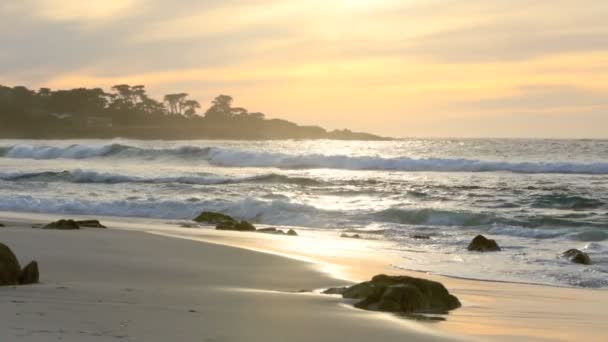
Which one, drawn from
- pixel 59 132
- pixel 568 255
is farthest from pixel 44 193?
pixel 59 132

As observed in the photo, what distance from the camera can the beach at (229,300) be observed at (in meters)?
5.46

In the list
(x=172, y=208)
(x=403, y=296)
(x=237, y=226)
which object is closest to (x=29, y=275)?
(x=403, y=296)

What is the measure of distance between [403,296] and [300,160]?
34058 mm

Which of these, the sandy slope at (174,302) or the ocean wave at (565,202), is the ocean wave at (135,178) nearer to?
the ocean wave at (565,202)

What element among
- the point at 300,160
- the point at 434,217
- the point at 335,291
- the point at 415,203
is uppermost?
the point at 300,160

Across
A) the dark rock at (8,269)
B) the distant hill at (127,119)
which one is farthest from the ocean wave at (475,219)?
the distant hill at (127,119)

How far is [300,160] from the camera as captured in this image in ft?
135

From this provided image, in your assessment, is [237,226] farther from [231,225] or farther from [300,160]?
[300,160]

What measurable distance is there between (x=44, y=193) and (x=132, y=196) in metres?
2.87

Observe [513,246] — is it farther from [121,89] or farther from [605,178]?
[121,89]

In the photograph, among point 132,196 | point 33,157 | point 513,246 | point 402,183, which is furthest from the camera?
point 33,157

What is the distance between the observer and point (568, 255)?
12.1m

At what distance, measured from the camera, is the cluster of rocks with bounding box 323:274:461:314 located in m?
6.96

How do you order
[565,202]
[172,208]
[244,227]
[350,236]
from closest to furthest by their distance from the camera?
1. [350,236]
2. [244,227]
3. [172,208]
4. [565,202]
